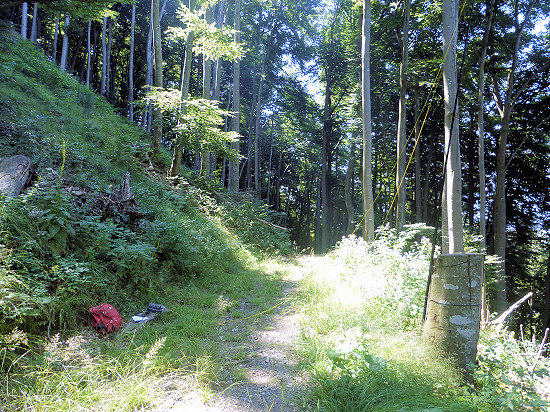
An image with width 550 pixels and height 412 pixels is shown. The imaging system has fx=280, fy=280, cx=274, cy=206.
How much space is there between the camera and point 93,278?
333 cm

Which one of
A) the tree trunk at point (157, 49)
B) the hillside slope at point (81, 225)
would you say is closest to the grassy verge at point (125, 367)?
the hillside slope at point (81, 225)

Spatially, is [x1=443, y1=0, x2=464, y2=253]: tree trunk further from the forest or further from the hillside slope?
Result: the hillside slope

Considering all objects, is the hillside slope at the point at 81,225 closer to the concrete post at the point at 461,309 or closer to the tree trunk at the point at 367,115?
the tree trunk at the point at 367,115

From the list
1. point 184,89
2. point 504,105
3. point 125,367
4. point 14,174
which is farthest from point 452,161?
point 504,105

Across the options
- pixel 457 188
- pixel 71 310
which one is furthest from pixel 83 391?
pixel 457 188

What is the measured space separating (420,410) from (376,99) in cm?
1753

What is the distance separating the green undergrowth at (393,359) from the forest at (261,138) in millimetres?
246

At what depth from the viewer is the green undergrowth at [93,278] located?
217 cm

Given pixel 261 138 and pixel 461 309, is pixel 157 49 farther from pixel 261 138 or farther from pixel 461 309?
pixel 261 138

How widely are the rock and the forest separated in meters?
0.24

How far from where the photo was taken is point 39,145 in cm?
510

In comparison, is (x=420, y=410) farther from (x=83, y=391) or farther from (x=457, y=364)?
(x=83, y=391)

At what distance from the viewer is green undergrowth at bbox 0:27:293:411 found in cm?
217

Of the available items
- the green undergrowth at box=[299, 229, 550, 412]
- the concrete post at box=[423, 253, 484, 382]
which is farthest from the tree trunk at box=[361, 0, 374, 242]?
the concrete post at box=[423, 253, 484, 382]
